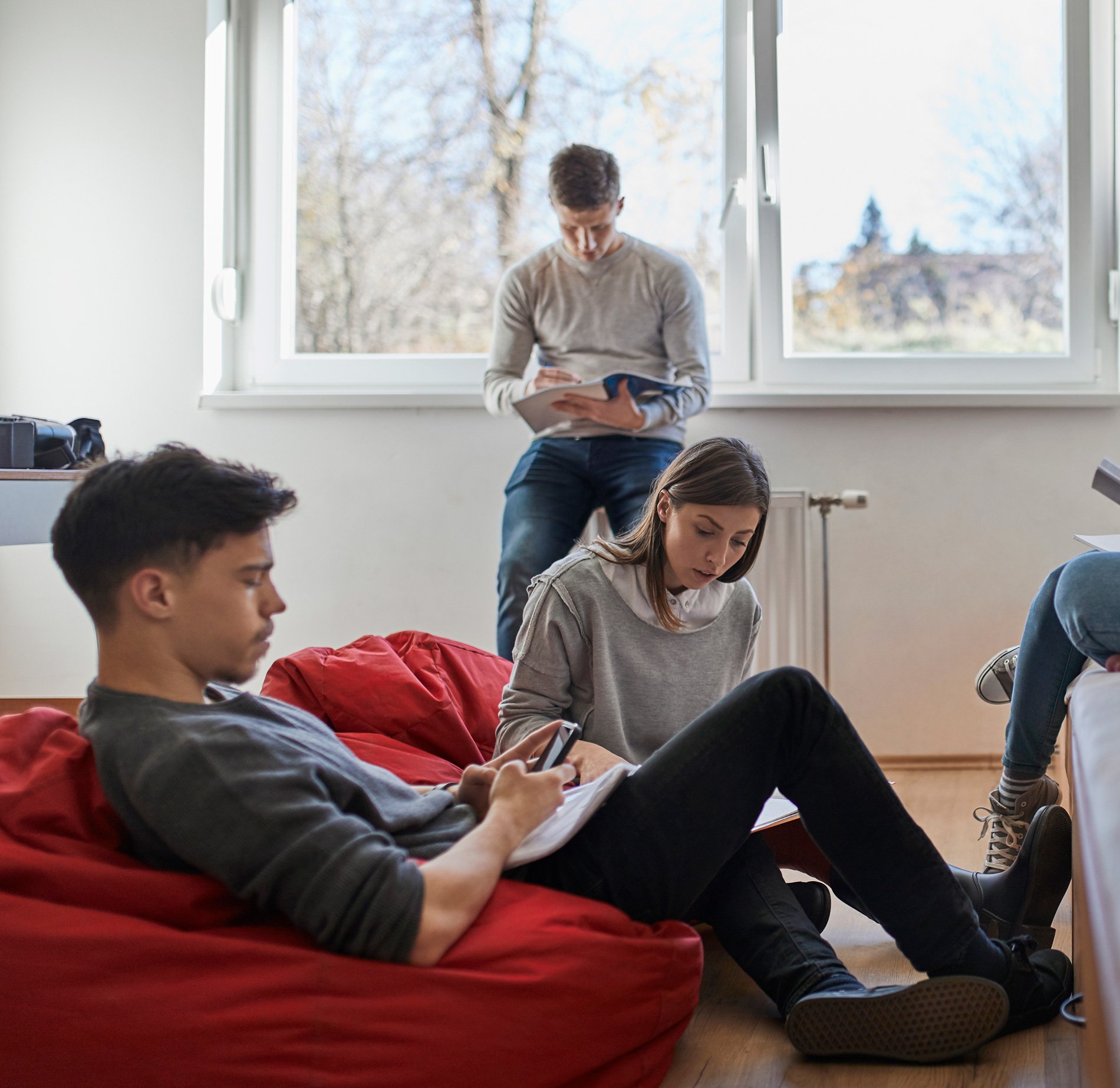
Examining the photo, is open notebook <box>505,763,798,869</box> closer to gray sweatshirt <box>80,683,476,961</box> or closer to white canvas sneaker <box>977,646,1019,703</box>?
gray sweatshirt <box>80,683,476,961</box>

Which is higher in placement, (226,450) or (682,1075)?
(226,450)

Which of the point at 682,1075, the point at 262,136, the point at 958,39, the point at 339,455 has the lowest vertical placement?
the point at 682,1075

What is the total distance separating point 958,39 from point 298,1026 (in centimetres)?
285

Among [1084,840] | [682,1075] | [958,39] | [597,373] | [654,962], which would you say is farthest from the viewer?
[958,39]

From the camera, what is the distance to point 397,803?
112cm

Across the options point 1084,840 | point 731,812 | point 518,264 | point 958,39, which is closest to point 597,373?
point 518,264

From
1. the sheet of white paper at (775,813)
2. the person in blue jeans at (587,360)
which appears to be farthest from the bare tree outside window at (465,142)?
the sheet of white paper at (775,813)

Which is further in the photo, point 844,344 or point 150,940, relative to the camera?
point 844,344

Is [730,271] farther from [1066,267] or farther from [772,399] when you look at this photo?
[1066,267]

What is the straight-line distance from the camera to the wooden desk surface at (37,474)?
5.98 feet

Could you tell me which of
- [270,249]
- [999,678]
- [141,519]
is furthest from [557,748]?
[270,249]

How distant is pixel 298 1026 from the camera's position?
0.94m

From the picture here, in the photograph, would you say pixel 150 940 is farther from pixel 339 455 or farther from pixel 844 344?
pixel 844 344

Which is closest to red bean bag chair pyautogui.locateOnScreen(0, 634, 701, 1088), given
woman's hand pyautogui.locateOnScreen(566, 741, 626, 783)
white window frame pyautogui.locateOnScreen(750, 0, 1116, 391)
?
woman's hand pyautogui.locateOnScreen(566, 741, 626, 783)
